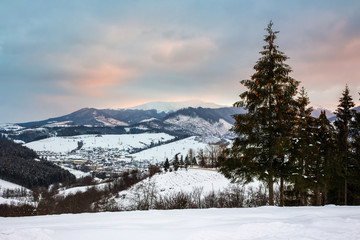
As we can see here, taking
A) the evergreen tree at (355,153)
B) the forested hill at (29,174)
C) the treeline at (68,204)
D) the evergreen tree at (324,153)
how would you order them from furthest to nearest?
the forested hill at (29,174) < the treeline at (68,204) < the evergreen tree at (355,153) < the evergreen tree at (324,153)

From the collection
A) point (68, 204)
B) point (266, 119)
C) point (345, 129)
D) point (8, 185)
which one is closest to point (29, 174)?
point (8, 185)

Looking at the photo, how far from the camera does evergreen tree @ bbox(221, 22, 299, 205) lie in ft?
38.5

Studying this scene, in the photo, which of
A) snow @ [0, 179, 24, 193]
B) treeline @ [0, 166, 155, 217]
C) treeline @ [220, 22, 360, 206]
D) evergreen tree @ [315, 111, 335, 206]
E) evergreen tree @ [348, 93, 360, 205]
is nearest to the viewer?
treeline @ [220, 22, 360, 206]

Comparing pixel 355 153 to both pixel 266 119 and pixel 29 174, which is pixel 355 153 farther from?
pixel 29 174

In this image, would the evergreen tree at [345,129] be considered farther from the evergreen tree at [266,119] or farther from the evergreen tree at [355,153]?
the evergreen tree at [266,119]

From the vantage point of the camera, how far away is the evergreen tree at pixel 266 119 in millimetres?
11734

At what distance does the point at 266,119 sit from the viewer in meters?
11.9

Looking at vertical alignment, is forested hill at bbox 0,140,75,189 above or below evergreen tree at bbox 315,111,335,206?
below

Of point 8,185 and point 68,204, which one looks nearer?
point 68,204

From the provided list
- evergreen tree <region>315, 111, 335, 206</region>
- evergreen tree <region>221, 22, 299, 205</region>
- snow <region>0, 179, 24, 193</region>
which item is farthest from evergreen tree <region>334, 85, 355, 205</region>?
snow <region>0, 179, 24, 193</region>

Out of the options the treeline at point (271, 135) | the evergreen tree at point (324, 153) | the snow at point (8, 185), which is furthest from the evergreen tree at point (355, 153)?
the snow at point (8, 185)

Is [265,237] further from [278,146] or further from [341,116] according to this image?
[341,116]

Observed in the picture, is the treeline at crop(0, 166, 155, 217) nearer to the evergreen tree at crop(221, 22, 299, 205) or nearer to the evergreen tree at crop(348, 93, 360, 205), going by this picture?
the evergreen tree at crop(221, 22, 299, 205)

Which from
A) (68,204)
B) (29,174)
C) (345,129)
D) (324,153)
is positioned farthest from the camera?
(29,174)
